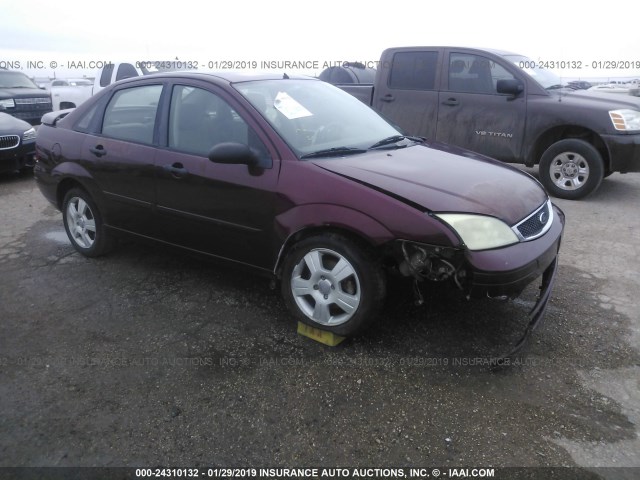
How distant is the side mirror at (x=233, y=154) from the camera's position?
310 centimetres

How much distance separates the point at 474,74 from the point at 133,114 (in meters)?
4.67

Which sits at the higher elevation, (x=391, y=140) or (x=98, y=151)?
(x=391, y=140)

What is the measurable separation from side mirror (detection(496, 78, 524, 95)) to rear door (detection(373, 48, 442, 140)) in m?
0.88

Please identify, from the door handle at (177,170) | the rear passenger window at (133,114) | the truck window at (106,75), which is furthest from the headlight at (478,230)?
the truck window at (106,75)

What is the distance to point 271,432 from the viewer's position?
95.9 inches

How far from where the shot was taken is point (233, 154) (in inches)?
122

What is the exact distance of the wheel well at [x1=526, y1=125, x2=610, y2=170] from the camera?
6227 mm

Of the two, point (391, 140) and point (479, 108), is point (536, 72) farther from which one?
point (391, 140)

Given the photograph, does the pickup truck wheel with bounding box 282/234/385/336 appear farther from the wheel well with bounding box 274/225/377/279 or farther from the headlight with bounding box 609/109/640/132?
the headlight with bounding box 609/109/640/132

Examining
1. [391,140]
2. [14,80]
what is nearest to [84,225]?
[391,140]

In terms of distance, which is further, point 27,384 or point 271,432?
point 27,384

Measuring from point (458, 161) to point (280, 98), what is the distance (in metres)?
1.28

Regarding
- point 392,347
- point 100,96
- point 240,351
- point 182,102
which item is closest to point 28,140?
point 100,96

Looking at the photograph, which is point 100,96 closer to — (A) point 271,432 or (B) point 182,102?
(B) point 182,102
